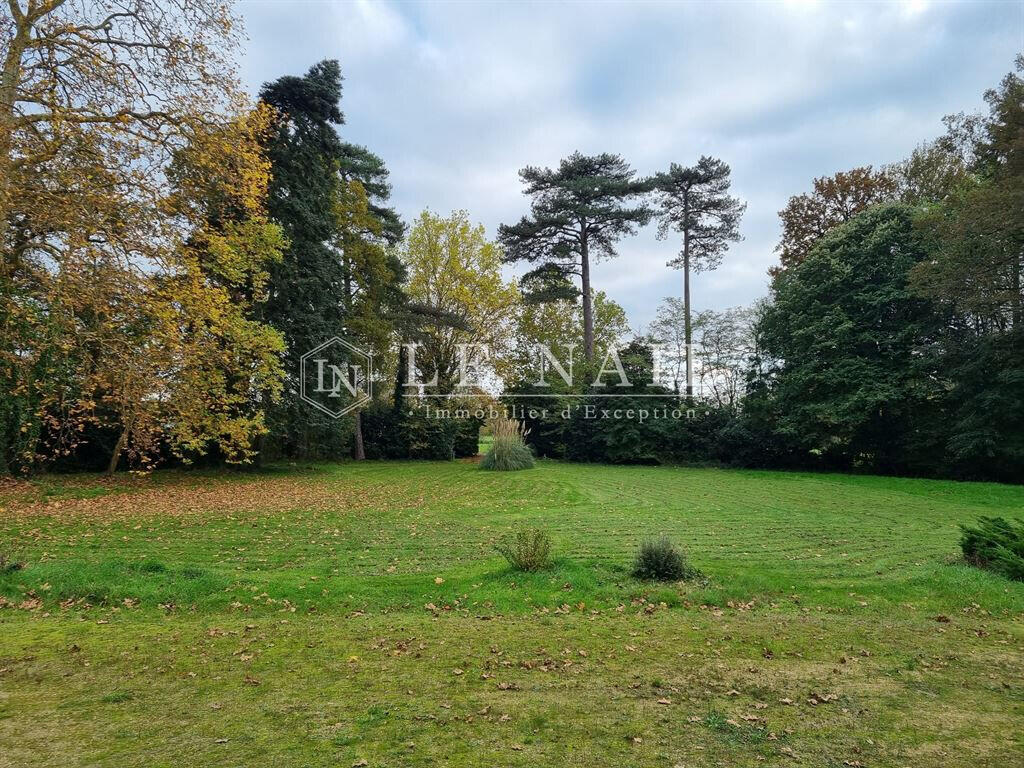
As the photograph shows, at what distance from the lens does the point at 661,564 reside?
220 inches

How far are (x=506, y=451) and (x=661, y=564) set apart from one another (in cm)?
1173

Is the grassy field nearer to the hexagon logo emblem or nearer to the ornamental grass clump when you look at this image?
the ornamental grass clump

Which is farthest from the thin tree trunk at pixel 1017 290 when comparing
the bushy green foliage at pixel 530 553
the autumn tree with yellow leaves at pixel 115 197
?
the autumn tree with yellow leaves at pixel 115 197

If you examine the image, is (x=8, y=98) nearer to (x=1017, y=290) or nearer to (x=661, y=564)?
(x=661, y=564)

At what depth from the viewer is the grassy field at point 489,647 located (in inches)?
102

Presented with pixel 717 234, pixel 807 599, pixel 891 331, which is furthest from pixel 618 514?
pixel 717 234

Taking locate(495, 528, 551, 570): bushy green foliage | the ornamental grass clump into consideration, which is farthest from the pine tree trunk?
locate(495, 528, 551, 570): bushy green foliage

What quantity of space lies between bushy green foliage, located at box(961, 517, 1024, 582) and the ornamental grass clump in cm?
1189

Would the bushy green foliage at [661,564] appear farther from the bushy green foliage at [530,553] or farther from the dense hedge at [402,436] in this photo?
the dense hedge at [402,436]

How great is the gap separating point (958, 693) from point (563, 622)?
8.23ft

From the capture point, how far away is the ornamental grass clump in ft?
56.2

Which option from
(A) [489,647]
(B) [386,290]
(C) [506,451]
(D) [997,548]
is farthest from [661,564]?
(B) [386,290]

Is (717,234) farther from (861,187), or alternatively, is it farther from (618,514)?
(618,514)

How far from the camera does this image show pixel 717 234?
26.4m
